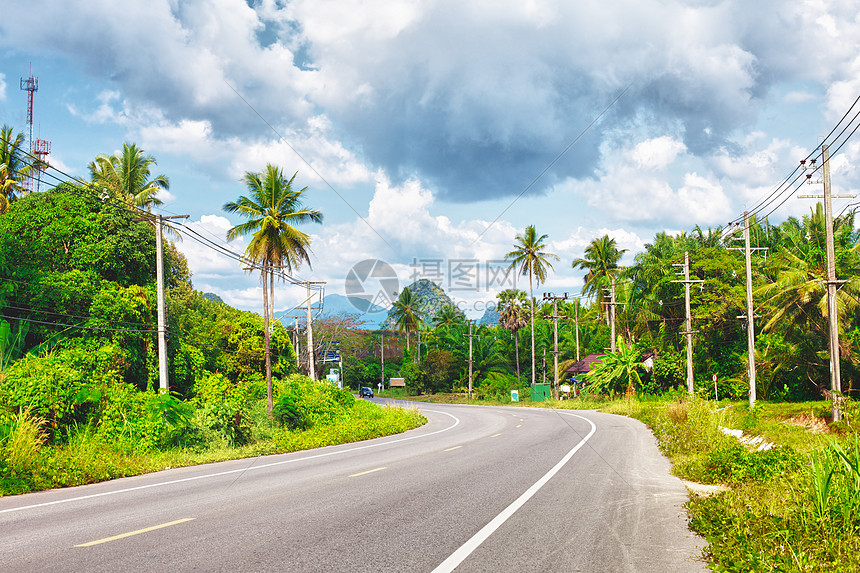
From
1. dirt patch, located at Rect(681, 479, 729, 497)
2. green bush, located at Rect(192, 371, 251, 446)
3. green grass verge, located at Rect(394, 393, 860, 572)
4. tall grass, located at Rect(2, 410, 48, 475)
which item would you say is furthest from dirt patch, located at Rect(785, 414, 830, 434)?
tall grass, located at Rect(2, 410, 48, 475)

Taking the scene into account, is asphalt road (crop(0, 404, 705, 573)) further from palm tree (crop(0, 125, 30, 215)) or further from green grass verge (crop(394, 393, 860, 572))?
palm tree (crop(0, 125, 30, 215))

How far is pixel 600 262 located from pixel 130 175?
45.1 metres

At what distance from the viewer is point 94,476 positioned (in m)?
12.6

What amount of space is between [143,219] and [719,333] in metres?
43.1

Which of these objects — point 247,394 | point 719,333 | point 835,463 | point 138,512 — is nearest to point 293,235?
point 247,394

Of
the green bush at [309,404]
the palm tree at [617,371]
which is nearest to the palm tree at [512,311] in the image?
the palm tree at [617,371]

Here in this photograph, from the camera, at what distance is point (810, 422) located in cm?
2527

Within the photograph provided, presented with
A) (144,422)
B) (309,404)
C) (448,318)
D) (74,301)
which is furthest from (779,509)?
(448,318)

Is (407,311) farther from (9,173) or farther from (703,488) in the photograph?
(703,488)

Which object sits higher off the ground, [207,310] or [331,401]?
[207,310]

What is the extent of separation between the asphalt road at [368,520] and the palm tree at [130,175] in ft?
102

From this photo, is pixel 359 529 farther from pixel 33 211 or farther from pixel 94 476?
pixel 33 211

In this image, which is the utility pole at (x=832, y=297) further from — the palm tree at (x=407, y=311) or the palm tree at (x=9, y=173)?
the palm tree at (x=407, y=311)

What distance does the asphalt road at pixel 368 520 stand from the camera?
603 cm
